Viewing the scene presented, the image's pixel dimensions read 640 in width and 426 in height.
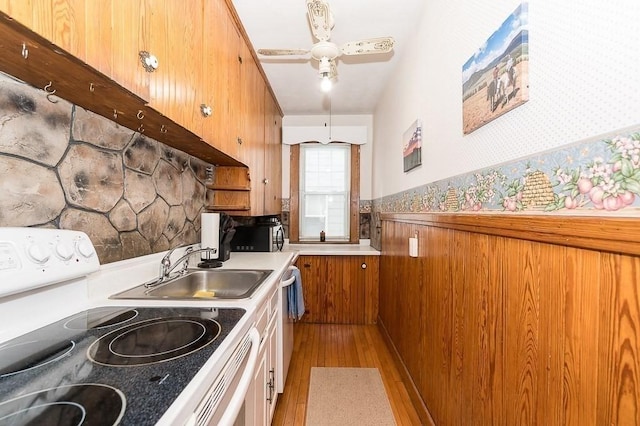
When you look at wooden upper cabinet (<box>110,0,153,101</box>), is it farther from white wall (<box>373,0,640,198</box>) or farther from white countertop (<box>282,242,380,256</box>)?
white countertop (<box>282,242,380,256</box>)

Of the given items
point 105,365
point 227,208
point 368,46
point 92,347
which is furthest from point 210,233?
point 368,46

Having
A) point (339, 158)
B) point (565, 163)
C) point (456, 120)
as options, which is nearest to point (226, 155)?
point (456, 120)

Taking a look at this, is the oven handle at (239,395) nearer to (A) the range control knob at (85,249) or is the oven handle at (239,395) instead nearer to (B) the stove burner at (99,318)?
(B) the stove burner at (99,318)

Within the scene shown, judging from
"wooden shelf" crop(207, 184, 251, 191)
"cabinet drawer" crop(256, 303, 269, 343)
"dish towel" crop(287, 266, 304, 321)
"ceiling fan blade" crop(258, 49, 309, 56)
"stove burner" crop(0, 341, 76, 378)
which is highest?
"ceiling fan blade" crop(258, 49, 309, 56)

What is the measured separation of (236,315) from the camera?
1028 millimetres

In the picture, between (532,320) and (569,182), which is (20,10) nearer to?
(569,182)

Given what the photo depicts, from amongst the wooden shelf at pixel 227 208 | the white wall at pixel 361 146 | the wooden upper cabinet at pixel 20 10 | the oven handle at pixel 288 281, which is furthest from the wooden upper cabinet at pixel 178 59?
the white wall at pixel 361 146

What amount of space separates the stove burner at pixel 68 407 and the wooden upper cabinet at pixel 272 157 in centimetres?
232

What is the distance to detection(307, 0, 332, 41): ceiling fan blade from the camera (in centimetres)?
150

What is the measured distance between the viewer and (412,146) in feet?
6.72

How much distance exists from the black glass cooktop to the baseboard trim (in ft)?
4.55

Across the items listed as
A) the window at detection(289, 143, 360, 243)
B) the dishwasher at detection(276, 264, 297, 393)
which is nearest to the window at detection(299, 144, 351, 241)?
the window at detection(289, 143, 360, 243)

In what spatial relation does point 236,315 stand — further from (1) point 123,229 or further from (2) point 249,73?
(2) point 249,73

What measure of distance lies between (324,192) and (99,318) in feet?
10.1
